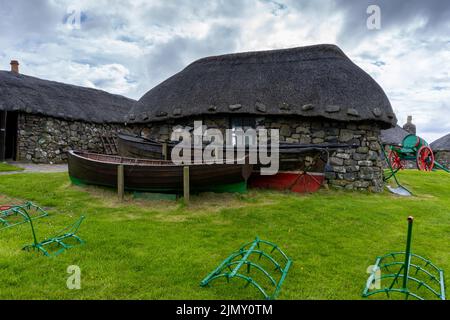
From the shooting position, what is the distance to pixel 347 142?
1128cm

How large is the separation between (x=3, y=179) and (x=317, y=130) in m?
11.7

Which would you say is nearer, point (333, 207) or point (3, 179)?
point (333, 207)

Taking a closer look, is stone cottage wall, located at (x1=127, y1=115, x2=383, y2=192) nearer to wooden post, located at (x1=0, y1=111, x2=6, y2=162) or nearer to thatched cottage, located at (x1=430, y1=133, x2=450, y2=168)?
wooden post, located at (x1=0, y1=111, x2=6, y2=162)

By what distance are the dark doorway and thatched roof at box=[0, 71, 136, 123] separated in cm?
106

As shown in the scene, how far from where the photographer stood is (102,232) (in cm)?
567

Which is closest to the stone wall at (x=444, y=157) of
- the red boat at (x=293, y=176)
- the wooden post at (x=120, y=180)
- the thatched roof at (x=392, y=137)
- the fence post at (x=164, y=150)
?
the thatched roof at (x=392, y=137)

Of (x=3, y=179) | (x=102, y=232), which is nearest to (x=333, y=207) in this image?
(x=102, y=232)

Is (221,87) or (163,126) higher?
(221,87)

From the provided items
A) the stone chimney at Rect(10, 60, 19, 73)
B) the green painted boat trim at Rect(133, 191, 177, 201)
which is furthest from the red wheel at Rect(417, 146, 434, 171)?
the stone chimney at Rect(10, 60, 19, 73)

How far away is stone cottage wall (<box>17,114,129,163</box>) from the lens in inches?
674

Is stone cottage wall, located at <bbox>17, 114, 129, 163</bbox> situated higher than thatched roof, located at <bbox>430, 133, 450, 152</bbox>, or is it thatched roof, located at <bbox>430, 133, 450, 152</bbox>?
thatched roof, located at <bbox>430, 133, 450, 152</bbox>

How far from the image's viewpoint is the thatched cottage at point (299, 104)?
11.2 meters
